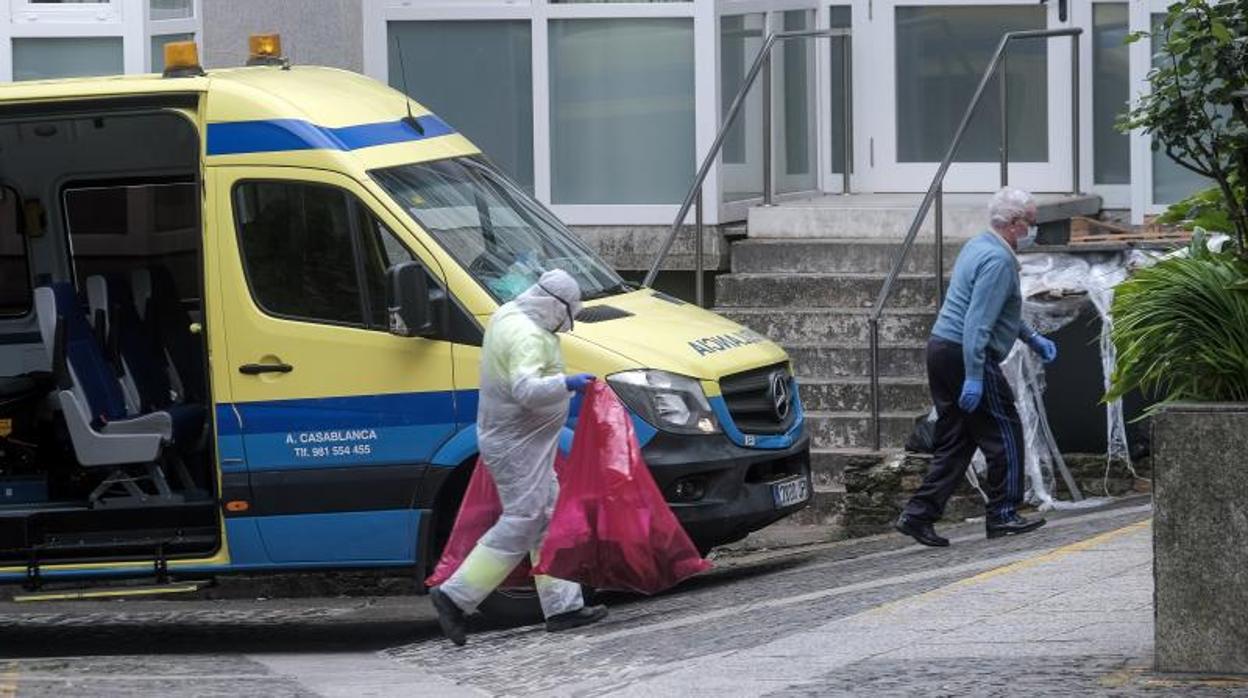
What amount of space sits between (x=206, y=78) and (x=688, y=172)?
5.26 m

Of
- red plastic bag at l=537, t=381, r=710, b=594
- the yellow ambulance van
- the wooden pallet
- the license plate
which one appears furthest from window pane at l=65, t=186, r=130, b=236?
the wooden pallet

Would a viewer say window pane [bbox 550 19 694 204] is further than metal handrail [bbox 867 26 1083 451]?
Yes

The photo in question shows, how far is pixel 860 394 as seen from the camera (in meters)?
14.1

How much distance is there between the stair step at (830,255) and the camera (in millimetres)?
14883

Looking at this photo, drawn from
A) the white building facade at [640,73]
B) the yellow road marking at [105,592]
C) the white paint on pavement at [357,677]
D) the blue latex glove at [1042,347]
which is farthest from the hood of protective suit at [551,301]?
the white building facade at [640,73]

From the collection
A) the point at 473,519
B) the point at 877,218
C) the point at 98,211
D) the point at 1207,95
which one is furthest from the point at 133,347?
the point at 1207,95

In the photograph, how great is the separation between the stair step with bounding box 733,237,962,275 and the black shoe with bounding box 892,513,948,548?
3.10m

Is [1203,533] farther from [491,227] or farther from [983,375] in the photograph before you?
[491,227]

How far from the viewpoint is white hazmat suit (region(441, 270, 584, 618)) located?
9.93m

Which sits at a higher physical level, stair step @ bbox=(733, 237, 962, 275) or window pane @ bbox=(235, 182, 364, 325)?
window pane @ bbox=(235, 182, 364, 325)

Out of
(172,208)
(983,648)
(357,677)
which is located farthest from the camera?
(172,208)

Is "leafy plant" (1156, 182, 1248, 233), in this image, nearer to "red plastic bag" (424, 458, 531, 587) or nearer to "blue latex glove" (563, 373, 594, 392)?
"blue latex glove" (563, 373, 594, 392)

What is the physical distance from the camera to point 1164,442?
7.88 meters

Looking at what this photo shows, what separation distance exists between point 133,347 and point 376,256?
1991 millimetres
